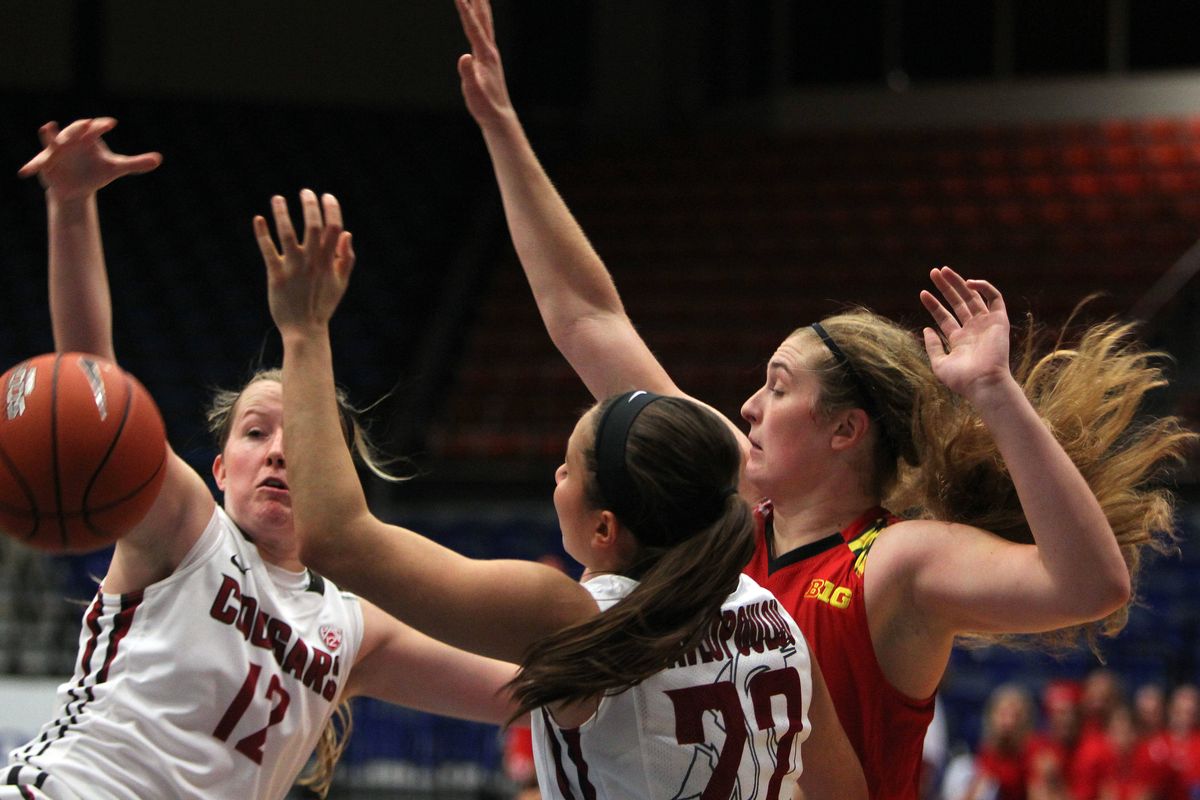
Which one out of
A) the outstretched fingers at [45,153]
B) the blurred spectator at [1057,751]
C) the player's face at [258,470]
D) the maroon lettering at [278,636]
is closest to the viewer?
the outstretched fingers at [45,153]

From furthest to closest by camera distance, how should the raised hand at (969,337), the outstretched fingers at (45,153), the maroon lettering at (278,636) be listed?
1. the maroon lettering at (278,636)
2. the outstretched fingers at (45,153)
3. the raised hand at (969,337)

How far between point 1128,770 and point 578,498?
6076mm

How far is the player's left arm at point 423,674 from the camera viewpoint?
3.44 m

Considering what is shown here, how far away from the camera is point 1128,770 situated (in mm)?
7516

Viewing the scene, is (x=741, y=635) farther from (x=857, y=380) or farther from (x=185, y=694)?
(x=185, y=694)

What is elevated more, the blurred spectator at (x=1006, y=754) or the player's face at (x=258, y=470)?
the player's face at (x=258, y=470)

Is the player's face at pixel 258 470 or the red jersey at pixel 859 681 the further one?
the player's face at pixel 258 470

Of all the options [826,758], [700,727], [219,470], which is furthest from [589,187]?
[700,727]

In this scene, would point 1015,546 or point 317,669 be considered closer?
point 1015,546

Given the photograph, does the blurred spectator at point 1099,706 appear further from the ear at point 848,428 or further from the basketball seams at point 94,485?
the basketball seams at point 94,485

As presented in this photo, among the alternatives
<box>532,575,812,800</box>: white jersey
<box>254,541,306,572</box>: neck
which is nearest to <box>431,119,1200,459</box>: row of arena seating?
<box>254,541,306,572</box>: neck

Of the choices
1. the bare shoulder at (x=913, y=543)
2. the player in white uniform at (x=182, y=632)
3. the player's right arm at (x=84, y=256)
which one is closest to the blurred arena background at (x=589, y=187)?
the player in white uniform at (x=182, y=632)

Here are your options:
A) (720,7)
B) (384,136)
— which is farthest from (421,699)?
(720,7)

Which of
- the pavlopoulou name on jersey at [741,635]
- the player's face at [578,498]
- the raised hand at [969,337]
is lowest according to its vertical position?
the pavlopoulou name on jersey at [741,635]
